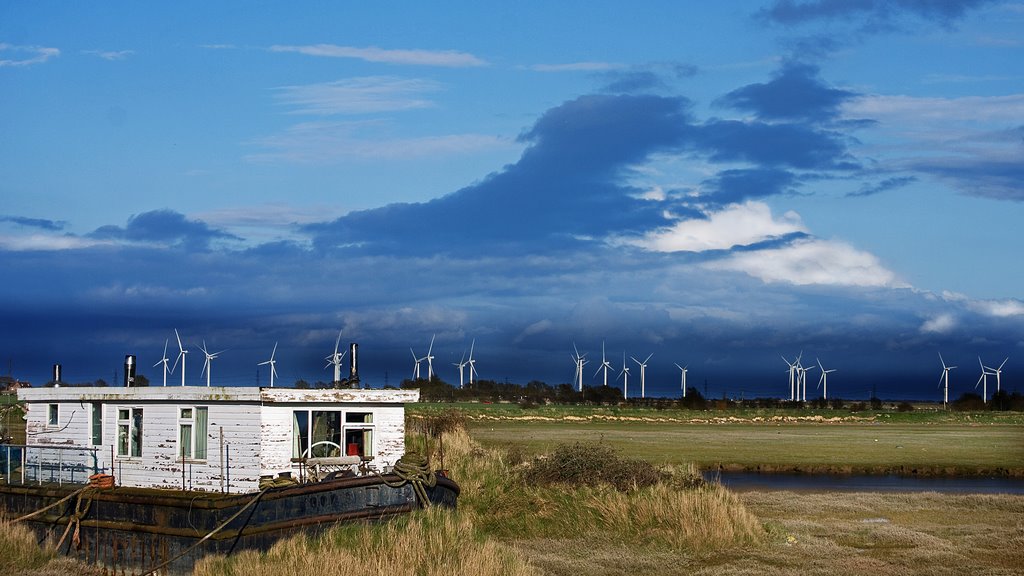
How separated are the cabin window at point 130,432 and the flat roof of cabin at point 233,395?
0.37 metres

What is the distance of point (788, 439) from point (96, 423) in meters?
51.5

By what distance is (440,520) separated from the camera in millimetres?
24234

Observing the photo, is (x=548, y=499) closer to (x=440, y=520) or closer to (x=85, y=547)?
(x=440, y=520)

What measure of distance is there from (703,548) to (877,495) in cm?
1491

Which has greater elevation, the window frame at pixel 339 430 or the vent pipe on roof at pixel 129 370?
the vent pipe on roof at pixel 129 370

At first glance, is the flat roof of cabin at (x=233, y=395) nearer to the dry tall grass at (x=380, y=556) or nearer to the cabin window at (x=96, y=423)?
the cabin window at (x=96, y=423)

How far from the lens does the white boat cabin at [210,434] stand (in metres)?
23.8

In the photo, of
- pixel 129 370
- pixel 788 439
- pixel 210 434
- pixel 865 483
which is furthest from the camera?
pixel 788 439

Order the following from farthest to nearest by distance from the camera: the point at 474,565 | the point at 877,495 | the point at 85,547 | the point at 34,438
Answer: the point at 877,495 < the point at 34,438 < the point at 85,547 < the point at 474,565

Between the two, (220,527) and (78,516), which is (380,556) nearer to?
(220,527)

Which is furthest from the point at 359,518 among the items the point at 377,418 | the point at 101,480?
the point at 101,480

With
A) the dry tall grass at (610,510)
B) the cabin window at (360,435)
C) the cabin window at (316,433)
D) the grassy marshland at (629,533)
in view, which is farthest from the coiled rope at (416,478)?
the dry tall grass at (610,510)

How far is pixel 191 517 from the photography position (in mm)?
22750

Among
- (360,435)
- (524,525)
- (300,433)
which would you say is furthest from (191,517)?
(524,525)
